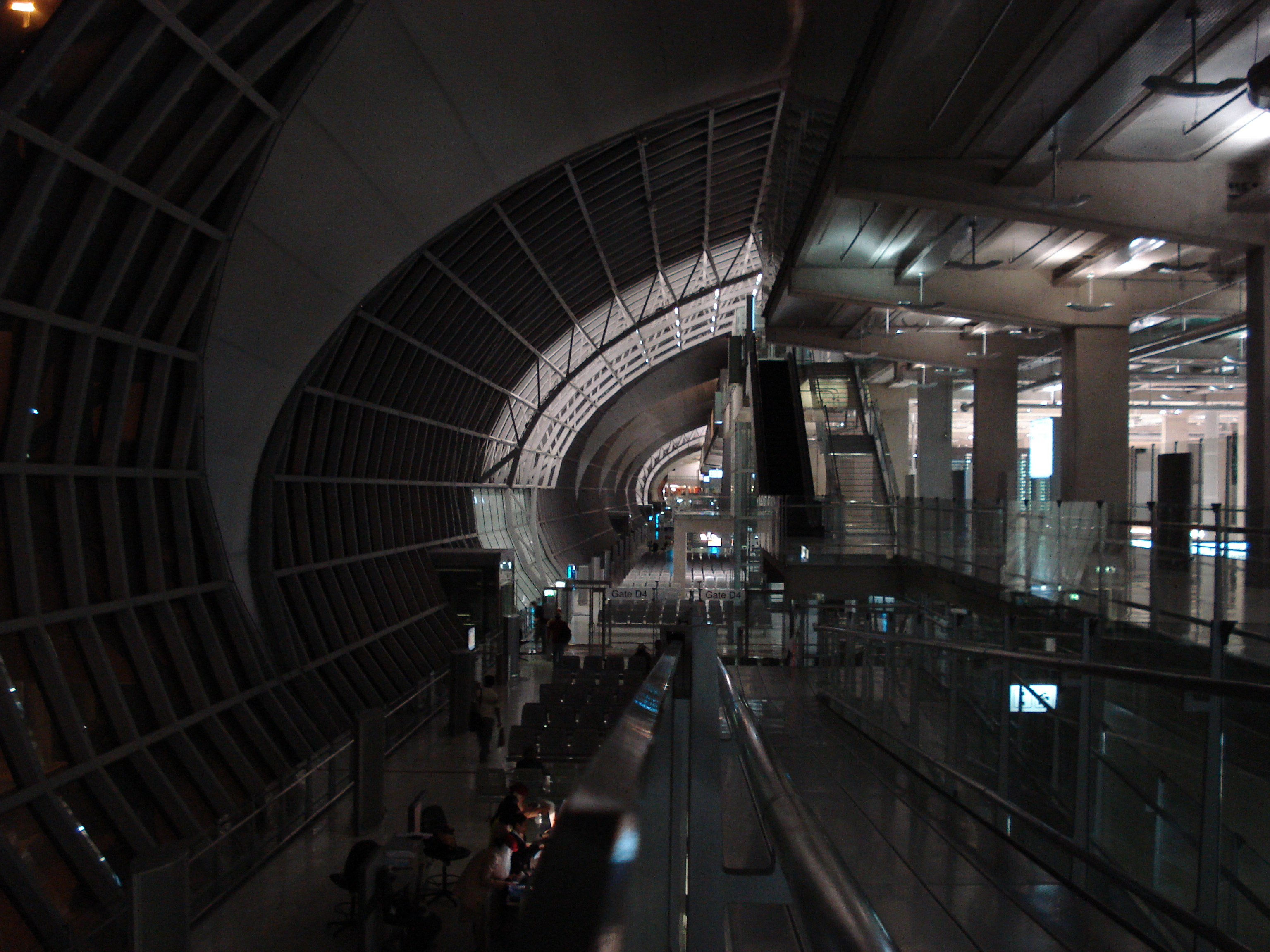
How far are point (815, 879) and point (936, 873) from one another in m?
2.72

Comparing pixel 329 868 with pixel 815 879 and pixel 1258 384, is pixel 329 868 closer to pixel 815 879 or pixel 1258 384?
pixel 815 879

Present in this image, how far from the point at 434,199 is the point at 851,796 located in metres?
12.9

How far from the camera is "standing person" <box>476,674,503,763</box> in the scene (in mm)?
14312

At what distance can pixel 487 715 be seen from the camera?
14984 mm

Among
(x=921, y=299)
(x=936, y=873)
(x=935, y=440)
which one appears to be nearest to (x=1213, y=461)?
(x=935, y=440)

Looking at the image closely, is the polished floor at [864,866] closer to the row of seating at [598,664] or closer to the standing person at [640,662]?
the standing person at [640,662]

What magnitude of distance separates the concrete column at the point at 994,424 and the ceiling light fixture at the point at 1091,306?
7585 mm

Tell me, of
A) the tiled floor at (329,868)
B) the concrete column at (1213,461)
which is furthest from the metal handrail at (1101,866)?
the concrete column at (1213,461)

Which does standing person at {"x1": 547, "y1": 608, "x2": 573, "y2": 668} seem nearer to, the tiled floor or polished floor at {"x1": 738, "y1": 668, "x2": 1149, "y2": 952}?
the tiled floor

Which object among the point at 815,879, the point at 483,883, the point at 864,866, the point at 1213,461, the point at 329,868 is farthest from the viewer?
the point at 1213,461

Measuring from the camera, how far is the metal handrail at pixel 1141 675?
2.38 meters

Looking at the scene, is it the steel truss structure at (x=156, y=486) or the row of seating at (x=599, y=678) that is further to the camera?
the row of seating at (x=599, y=678)

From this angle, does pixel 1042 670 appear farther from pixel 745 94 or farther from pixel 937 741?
pixel 745 94

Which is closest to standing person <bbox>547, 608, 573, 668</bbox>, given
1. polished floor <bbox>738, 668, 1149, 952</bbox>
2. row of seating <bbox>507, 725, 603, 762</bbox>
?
row of seating <bbox>507, 725, 603, 762</bbox>
